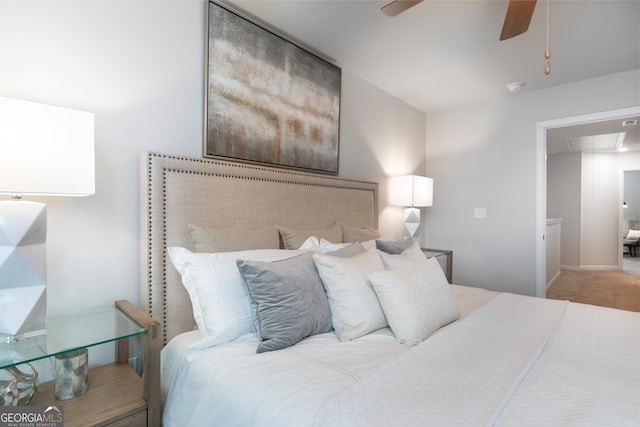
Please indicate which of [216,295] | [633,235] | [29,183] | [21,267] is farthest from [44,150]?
[633,235]

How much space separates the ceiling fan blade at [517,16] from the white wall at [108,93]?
63.6 inches

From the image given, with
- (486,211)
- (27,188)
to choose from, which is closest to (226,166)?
(27,188)

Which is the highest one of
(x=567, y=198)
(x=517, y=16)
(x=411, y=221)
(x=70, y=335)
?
(x=517, y=16)

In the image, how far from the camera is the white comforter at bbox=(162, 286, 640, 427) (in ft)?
2.68

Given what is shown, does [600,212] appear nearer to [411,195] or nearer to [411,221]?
[411,221]

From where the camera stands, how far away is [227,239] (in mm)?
1616

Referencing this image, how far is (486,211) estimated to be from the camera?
3.48 metres

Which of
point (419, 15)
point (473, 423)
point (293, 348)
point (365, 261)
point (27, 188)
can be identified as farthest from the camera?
point (419, 15)

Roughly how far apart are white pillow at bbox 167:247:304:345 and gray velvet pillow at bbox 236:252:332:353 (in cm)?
8

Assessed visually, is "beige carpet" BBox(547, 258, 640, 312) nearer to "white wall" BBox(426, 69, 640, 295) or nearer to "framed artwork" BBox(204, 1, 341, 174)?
"white wall" BBox(426, 69, 640, 295)

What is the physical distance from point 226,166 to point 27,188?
2.93ft

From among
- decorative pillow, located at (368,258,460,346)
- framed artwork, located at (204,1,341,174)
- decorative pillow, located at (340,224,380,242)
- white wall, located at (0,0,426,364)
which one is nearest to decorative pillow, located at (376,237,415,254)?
decorative pillow, located at (340,224,380,242)

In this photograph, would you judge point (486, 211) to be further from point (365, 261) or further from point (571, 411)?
point (571, 411)

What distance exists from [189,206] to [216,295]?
0.53 m
